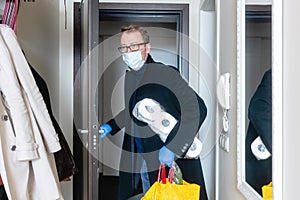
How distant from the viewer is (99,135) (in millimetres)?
2189

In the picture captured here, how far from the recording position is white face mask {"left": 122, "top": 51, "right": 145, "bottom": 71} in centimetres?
225

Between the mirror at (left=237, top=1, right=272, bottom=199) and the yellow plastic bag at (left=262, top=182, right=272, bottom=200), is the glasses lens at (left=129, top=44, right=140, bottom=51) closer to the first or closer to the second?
the mirror at (left=237, top=1, right=272, bottom=199)

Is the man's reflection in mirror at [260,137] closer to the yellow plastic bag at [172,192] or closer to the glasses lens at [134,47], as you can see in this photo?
the yellow plastic bag at [172,192]

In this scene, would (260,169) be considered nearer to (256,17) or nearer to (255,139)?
(255,139)

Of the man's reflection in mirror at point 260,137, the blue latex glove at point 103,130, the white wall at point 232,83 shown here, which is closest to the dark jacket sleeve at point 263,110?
the man's reflection in mirror at point 260,137

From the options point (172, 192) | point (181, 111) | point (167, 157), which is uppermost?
point (181, 111)

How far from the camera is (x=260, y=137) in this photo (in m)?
1.29

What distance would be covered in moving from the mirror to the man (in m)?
0.43

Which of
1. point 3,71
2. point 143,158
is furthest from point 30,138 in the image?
point 143,158

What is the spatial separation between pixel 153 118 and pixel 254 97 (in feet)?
2.40

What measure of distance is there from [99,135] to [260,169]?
109cm

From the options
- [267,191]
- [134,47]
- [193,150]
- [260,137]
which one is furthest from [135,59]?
[267,191]

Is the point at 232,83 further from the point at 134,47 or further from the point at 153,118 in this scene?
the point at 134,47

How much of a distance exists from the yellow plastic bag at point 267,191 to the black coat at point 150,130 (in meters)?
0.69
